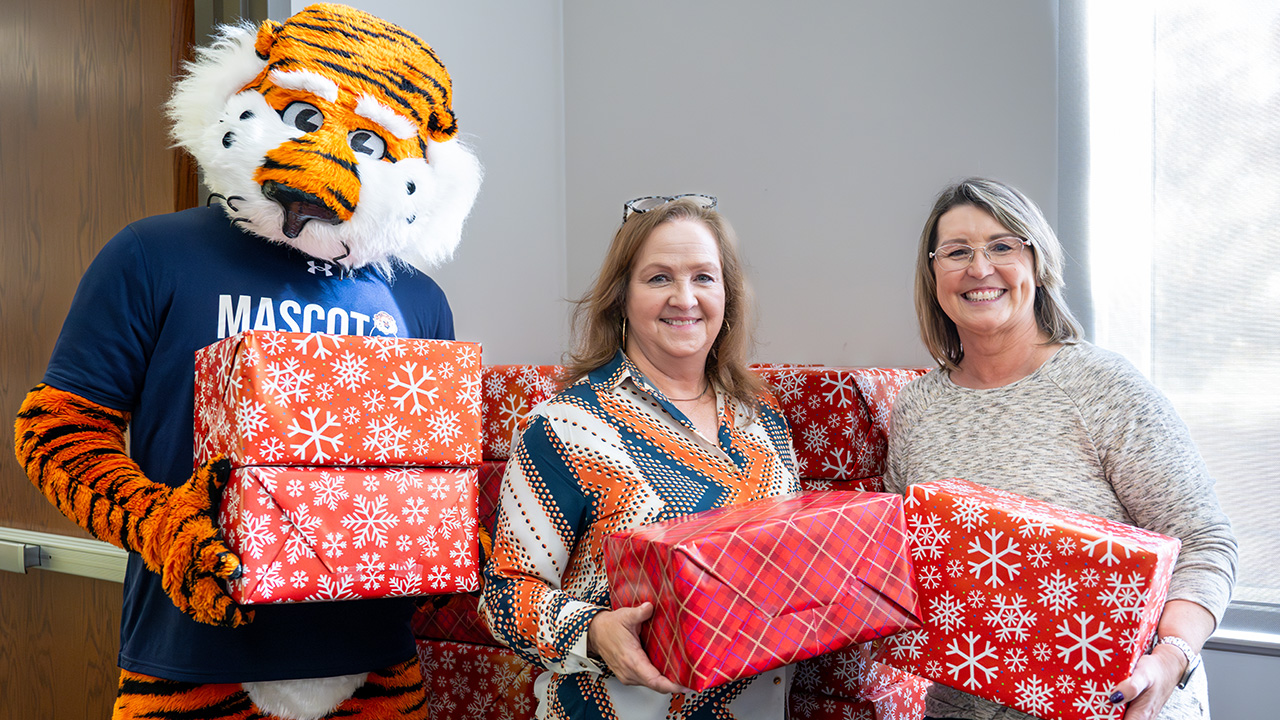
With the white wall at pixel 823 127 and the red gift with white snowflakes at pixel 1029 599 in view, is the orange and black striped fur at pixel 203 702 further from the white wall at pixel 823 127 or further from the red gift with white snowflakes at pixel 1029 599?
the white wall at pixel 823 127

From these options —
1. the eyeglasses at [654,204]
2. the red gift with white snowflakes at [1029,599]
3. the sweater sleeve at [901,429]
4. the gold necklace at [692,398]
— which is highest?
the eyeglasses at [654,204]

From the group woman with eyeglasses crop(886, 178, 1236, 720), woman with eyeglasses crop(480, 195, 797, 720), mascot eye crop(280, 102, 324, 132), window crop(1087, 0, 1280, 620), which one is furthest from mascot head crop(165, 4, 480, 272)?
window crop(1087, 0, 1280, 620)

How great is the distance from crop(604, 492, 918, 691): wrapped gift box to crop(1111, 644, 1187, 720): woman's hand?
0.81 feet

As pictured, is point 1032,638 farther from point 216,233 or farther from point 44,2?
point 44,2

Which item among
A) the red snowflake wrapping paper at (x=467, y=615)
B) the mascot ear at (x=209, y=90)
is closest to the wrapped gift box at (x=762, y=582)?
the red snowflake wrapping paper at (x=467, y=615)

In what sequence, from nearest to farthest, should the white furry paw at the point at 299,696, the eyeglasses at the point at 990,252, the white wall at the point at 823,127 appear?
1. the white furry paw at the point at 299,696
2. the eyeglasses at the point at 990,252
3. the white wall at the point at 823,127

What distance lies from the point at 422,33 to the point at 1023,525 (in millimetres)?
1869

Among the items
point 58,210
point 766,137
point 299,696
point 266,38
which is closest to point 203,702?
point 299,696

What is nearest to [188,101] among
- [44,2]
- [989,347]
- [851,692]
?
[44,2]

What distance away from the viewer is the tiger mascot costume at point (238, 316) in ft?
3.77

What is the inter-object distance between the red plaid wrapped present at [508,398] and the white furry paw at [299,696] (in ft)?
1.75

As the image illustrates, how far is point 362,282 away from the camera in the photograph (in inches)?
53.6

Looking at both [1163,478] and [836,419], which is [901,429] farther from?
[1163,478]

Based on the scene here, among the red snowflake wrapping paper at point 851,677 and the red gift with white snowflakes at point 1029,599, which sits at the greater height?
the red gift with white snowflakes at point 1029,599
